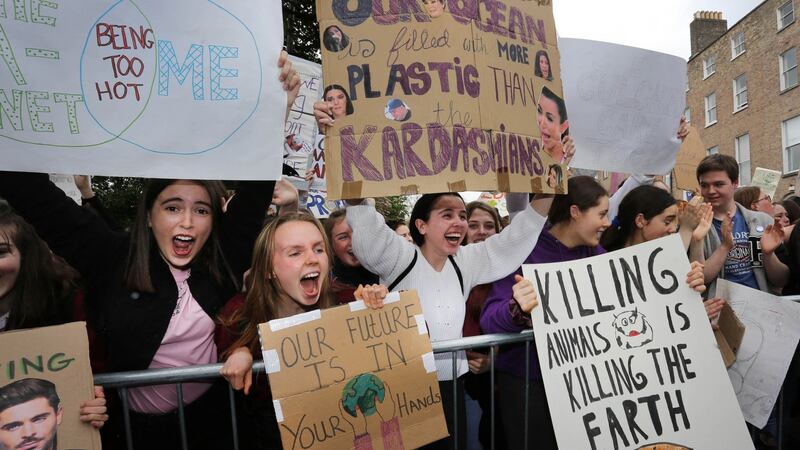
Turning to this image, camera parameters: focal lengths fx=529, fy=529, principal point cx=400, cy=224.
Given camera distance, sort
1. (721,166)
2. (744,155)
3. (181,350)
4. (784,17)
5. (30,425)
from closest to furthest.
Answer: (30,425)
(181,350)
(721,166)
(784,17)
(744,155)

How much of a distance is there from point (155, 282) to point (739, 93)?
25.0 meters

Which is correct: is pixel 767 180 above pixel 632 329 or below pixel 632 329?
above

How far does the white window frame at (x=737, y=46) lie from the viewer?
69.0ft

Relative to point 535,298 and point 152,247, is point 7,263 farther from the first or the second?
point 535,298

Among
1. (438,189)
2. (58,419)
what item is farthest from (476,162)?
(58,419)

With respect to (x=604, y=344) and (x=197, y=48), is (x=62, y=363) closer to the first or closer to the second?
(x=197, y=48)

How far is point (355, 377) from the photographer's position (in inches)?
84.4

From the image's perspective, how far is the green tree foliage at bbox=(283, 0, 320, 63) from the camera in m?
9.59

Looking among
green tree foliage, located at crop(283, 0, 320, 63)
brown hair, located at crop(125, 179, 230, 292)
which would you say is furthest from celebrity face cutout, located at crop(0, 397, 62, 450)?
green tree foliage, located at crop(283, 0, 320, 63)

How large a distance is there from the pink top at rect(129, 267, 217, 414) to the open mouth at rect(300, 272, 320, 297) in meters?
0.42

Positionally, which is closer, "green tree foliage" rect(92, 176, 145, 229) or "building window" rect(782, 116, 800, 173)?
"green tree foliage" rect(92, 176, 145, 229)

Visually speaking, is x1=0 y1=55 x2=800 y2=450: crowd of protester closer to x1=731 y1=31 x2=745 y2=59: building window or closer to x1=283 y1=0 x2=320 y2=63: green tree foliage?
x1=283 y1=0 x2=320 y2=63: green tree foliage

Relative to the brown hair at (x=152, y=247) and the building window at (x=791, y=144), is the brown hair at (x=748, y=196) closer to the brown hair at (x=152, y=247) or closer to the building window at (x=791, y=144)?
the brown hair at (x=152, y=247)

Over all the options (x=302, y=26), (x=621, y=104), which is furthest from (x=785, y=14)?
(x=621, y=104)
